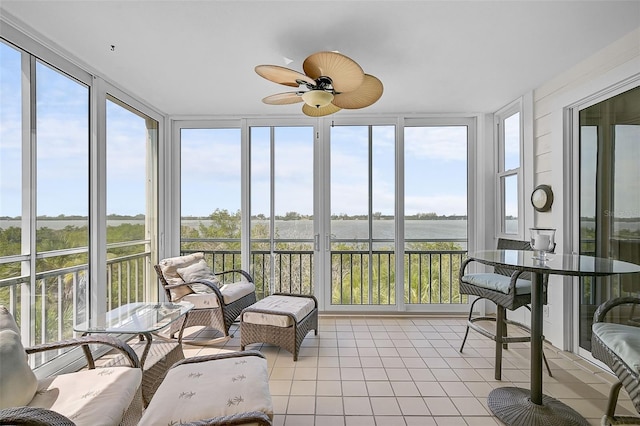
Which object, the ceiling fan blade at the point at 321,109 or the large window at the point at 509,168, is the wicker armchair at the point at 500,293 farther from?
the ceiling fan blade at the point at 321,109

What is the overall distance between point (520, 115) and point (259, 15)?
2948 mm

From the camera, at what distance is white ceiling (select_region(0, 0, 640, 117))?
81.8 inches

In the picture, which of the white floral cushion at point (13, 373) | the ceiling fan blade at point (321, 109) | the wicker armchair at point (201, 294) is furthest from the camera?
the wicker armchair at point (201, 294)

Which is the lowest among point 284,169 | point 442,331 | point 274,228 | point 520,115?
point 442,331

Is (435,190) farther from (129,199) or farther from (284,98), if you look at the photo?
(129,199)

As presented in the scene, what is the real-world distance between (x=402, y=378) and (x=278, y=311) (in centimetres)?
117

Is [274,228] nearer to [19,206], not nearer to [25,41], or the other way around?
[19,206]

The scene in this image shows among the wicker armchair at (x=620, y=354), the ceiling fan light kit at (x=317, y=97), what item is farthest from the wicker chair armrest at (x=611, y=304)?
the ceiling fan light kit at (x=317, y=97)

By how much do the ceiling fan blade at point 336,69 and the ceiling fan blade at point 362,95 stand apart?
12 centimetres

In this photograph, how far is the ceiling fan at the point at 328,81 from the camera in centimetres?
205

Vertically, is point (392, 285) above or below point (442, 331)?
above

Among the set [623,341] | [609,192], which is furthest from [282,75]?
[609,192]

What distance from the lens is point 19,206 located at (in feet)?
7.56

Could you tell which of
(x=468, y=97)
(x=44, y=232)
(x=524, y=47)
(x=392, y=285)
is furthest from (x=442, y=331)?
(x=44, y=232)
